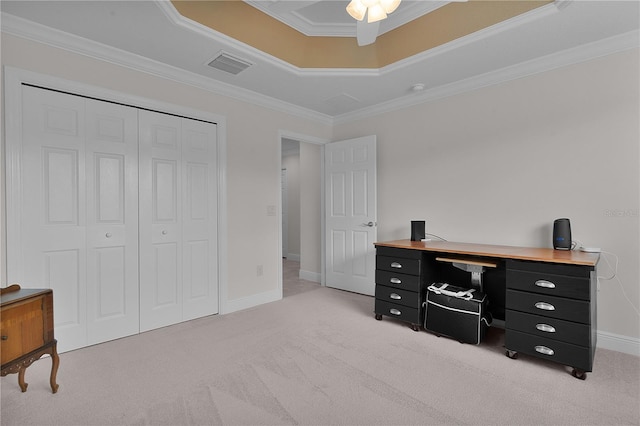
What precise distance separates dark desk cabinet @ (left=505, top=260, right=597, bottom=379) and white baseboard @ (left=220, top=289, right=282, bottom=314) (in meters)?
2.45

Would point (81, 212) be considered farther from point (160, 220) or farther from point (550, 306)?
point (550, 306)

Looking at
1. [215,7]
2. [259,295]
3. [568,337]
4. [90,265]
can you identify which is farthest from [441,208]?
[90,265]

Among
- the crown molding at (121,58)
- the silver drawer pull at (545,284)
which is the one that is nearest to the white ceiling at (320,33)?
the crown molding at (121,58)

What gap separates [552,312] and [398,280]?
3.97ft

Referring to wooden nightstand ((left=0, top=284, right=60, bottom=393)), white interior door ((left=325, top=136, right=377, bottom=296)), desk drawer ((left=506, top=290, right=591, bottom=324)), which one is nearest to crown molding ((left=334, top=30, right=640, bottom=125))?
white interior door ((left=325, top=136, right=377, bottom=296))

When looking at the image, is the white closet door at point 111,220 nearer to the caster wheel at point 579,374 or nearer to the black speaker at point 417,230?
the black speaker at point 417,230

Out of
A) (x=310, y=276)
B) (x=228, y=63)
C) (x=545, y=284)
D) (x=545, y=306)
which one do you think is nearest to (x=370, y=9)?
(x=228, y=63)

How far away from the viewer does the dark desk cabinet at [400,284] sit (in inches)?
113

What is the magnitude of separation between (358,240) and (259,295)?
4.69 ft

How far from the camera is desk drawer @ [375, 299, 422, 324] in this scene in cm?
287

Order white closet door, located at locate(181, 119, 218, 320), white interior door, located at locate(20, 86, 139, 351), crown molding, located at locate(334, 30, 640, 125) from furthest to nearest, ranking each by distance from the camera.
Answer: white closet door, located at locate(181, 119, 218, 320) → crown molding, located at locate(334, 30, 640, 125) → white interior door, located at locate(20, 86, 139, 351)

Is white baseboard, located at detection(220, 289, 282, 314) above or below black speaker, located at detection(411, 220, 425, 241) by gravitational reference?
below

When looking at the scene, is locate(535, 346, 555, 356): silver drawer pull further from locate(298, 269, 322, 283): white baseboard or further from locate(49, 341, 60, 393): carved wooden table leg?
locate(49, 341, 60, 393): carved wooden table leg

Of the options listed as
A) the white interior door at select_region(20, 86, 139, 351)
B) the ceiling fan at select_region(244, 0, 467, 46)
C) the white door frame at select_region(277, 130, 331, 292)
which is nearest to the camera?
the ceiling fan at select_region(244, 0, 467, 46)
